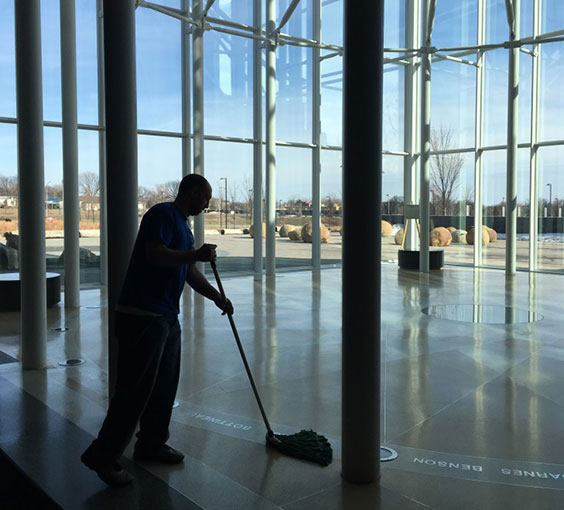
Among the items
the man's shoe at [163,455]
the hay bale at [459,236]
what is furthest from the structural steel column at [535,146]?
the man's shoe at [163,455]

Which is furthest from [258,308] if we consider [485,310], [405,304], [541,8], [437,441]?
[541,8]

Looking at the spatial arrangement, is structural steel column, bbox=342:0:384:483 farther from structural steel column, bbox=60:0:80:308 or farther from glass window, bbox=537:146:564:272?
glass window, bbox=537:146:564:272

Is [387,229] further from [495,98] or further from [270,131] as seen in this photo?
[270,131]

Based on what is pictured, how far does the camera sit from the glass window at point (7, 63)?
13305 millimetres

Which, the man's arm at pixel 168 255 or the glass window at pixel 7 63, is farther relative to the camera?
the glass window at pixel 7 63

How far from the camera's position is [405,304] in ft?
37.4

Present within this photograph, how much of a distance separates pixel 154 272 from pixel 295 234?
15006 millimetres

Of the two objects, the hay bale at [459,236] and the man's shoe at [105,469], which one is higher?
the hay bale at [459,236]

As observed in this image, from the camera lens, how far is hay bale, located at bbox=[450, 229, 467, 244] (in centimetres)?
1998

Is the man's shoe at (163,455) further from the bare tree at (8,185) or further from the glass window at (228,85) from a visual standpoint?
the glass window at (228,85)

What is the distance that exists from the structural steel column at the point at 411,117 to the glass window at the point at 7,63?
39.9ft

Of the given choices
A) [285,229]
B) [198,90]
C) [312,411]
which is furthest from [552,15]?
[312,411]

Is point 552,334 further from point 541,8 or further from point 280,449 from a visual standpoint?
point 541,8

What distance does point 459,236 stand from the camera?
65.9ft
